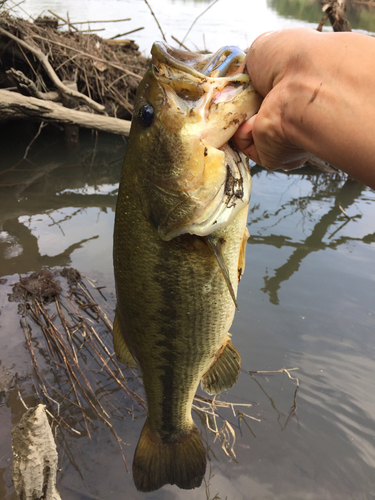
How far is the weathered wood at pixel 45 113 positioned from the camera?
20.4ft

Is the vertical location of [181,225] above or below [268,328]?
above

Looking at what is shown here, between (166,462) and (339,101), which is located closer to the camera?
(339,101)

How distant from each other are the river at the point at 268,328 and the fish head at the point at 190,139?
7.04 ft

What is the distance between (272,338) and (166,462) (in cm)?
208

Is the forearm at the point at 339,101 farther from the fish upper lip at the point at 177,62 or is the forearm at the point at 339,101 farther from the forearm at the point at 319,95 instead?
the fish upper lip at the point at 177,62

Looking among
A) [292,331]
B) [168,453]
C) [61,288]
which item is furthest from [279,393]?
[61,288]

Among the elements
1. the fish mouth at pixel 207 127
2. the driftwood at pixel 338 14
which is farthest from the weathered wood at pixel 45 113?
the fish mouth at pixel 207 127

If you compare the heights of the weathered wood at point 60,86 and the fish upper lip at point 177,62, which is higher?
the fish upper lip at point 177,62

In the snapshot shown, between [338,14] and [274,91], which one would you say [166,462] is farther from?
[338,14]

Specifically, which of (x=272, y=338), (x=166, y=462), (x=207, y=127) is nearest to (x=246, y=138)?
(x=207, y=127)

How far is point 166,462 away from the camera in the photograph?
218 centimetres

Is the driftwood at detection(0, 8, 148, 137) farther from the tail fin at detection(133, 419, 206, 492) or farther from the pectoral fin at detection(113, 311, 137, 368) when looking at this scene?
the tail fin at detection(133, 419, 206, 492)

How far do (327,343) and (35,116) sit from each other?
19.4 ft

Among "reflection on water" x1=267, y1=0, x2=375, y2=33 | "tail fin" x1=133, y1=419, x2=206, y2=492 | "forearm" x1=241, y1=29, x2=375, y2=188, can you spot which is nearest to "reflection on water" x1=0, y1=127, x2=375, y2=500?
"tail fin" x1=133, y1=419, x2=206, y2=492
